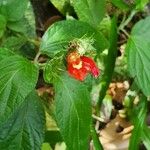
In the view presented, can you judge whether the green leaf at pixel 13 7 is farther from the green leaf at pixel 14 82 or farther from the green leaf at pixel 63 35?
the green leaf at pixel 14 82

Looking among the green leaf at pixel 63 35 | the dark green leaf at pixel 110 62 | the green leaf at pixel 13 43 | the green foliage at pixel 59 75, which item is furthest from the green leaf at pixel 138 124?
the green leaf at pixel 13 43

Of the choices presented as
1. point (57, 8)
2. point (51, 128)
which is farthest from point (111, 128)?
point (57, 8)

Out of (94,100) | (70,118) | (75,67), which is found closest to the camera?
(75,67)

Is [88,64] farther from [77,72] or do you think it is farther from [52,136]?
[52,136]

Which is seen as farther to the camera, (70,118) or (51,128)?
(51,128)

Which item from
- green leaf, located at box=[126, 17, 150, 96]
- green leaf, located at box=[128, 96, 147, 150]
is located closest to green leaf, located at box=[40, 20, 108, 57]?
green leaf, located at box=[126, 17, 150, 96]

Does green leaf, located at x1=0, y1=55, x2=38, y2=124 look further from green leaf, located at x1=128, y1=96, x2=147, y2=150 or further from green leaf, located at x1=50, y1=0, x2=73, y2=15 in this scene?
green leaf, located at x1=50, y1=0, x2=73, y2=15

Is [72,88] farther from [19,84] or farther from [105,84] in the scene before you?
[105,84]
